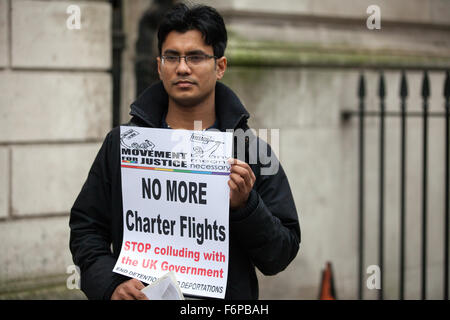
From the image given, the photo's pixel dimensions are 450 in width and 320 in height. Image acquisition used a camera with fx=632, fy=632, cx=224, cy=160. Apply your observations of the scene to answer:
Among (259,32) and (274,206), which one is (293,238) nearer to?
(274,206)

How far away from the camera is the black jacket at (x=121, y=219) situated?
8.29ft

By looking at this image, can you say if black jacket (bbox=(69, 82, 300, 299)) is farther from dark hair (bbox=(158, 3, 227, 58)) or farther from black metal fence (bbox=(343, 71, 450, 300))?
black metal fence (bbox=(343, 71, 450, 300))

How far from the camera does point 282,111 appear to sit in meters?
5.75

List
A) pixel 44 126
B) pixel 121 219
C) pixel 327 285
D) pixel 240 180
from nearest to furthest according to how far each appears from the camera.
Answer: pixel 240 180 → pixel 121 219 → pixel 44 126 → pixel 327 285

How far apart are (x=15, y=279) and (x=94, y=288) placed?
9.21ft

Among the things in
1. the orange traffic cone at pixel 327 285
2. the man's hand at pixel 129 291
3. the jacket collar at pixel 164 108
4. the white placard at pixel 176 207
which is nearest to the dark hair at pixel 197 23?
the jacket collar at pixel 164 108

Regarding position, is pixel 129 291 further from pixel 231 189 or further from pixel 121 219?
pixel 231 189

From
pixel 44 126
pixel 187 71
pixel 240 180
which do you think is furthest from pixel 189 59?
pixel 44 126

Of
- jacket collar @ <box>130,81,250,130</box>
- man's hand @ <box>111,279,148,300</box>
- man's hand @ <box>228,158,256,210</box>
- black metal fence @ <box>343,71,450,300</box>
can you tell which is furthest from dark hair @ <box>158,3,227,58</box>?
black metal fence @ <box>343,71,450,300</box>

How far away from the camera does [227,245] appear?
2443 millimetres

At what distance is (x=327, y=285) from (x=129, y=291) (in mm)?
3528

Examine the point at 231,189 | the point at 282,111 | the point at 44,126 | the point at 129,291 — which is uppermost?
the point at 282,111

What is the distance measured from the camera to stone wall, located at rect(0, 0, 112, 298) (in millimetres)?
4988
